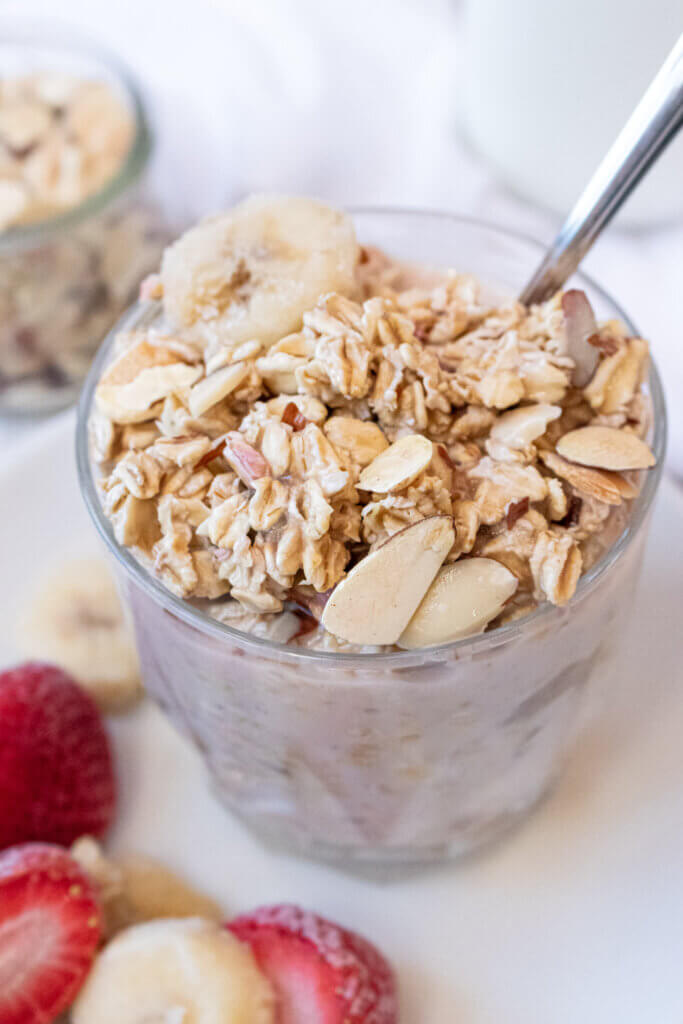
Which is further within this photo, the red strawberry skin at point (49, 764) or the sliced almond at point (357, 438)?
the red strawberry skin at point (49, 764)

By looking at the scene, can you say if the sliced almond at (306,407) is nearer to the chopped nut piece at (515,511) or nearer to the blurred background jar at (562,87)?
the chopped nut piece at (515,511)

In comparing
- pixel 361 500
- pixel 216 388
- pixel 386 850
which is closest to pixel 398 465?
pixel 361 500

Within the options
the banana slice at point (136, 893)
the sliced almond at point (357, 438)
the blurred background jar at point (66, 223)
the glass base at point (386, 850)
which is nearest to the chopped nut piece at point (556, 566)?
the sliced almond at point (357, 438)

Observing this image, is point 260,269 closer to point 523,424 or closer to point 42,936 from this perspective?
point 523,424

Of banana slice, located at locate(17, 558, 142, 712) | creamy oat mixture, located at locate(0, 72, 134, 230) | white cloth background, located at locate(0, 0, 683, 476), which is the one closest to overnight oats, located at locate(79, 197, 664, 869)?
banana slice, located at locate(17, 558, 142, 712)

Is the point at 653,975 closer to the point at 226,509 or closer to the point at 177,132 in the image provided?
the point at 226,509
